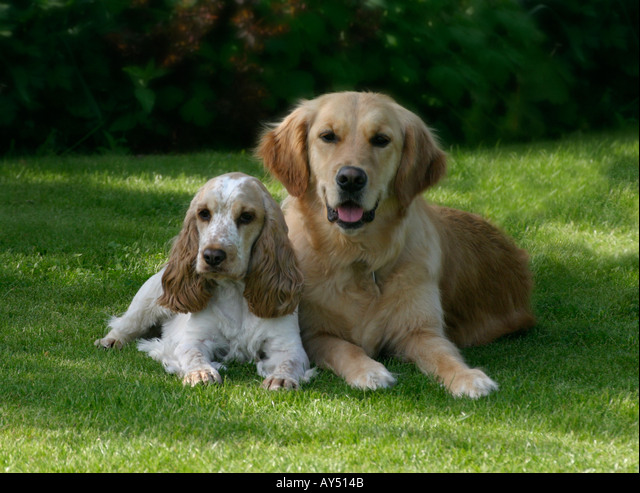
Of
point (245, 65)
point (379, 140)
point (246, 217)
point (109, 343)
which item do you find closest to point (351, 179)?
point (379, 140)

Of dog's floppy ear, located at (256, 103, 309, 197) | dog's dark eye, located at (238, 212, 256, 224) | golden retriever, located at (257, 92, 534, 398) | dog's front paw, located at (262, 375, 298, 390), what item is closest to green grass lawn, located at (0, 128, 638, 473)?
dog's front paw, located at (262, 375, 298, 390)

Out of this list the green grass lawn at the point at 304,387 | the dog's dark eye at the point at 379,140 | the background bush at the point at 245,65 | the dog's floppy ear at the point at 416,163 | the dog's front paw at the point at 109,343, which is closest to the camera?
the green grass lawn at the point at 304,387

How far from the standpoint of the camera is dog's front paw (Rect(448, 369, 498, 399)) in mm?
4555

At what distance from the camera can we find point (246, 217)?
495 centimetres

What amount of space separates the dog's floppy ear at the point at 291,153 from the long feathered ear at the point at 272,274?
0.28 meters

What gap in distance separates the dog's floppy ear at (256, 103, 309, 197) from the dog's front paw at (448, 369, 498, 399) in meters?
1.38

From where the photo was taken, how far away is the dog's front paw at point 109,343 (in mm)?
5449

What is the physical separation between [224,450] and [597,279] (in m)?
4.04

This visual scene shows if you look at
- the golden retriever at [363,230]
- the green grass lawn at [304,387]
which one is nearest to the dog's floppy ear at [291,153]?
the golden retriever at [363,230]

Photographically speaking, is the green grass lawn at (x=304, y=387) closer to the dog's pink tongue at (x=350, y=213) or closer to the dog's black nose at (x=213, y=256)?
the dog's black nose at (x=213, y=256)

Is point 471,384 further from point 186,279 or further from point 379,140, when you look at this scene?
point 186,279

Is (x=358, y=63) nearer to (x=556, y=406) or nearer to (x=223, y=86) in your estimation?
(x=223, y=86)

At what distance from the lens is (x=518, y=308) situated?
6.17m

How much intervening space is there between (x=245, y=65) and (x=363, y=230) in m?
6.37
